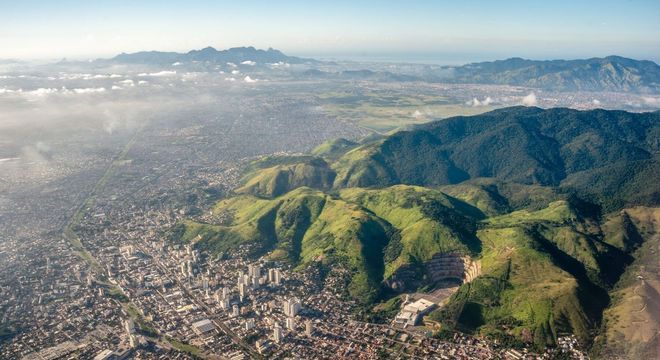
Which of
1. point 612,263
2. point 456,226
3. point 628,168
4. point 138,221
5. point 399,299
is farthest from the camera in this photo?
point 628,168

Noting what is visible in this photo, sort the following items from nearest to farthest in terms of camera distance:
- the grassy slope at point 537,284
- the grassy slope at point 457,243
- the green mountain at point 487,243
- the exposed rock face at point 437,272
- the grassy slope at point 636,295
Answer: the grassy slope at point 636,295, the grassy slope at point 537,284, the green mountain at point 487,243, the grassy slope at point 457,243, the exposed rock face at point 437,272

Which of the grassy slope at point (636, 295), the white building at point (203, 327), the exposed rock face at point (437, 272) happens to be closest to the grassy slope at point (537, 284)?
the grassy slope at point (636, 295)

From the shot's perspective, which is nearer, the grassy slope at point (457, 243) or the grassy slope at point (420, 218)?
the grassy slope at point (457, 243)

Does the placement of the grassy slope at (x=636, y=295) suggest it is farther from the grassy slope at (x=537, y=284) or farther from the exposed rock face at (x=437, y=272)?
the exposed rock face at (x=437, y=272)

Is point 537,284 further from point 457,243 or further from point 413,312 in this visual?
point 413,312

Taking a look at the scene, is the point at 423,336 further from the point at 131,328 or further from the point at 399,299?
the point at 131,328

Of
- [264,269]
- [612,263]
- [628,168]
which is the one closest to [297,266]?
[264,269]

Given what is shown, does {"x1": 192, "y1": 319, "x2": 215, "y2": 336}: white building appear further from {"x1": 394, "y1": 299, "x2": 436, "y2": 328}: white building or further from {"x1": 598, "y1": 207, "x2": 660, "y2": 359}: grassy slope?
{"x1": 598, "y1": 207, "x2": 660, "y2": 359}: grassy slope

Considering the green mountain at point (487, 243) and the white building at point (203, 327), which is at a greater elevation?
the green mountain at point (487, 243)

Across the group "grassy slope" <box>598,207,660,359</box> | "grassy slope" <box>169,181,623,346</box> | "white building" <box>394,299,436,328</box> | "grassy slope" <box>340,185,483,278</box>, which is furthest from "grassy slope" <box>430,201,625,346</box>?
"grassy slope" <box>340,185,483,278</box>
